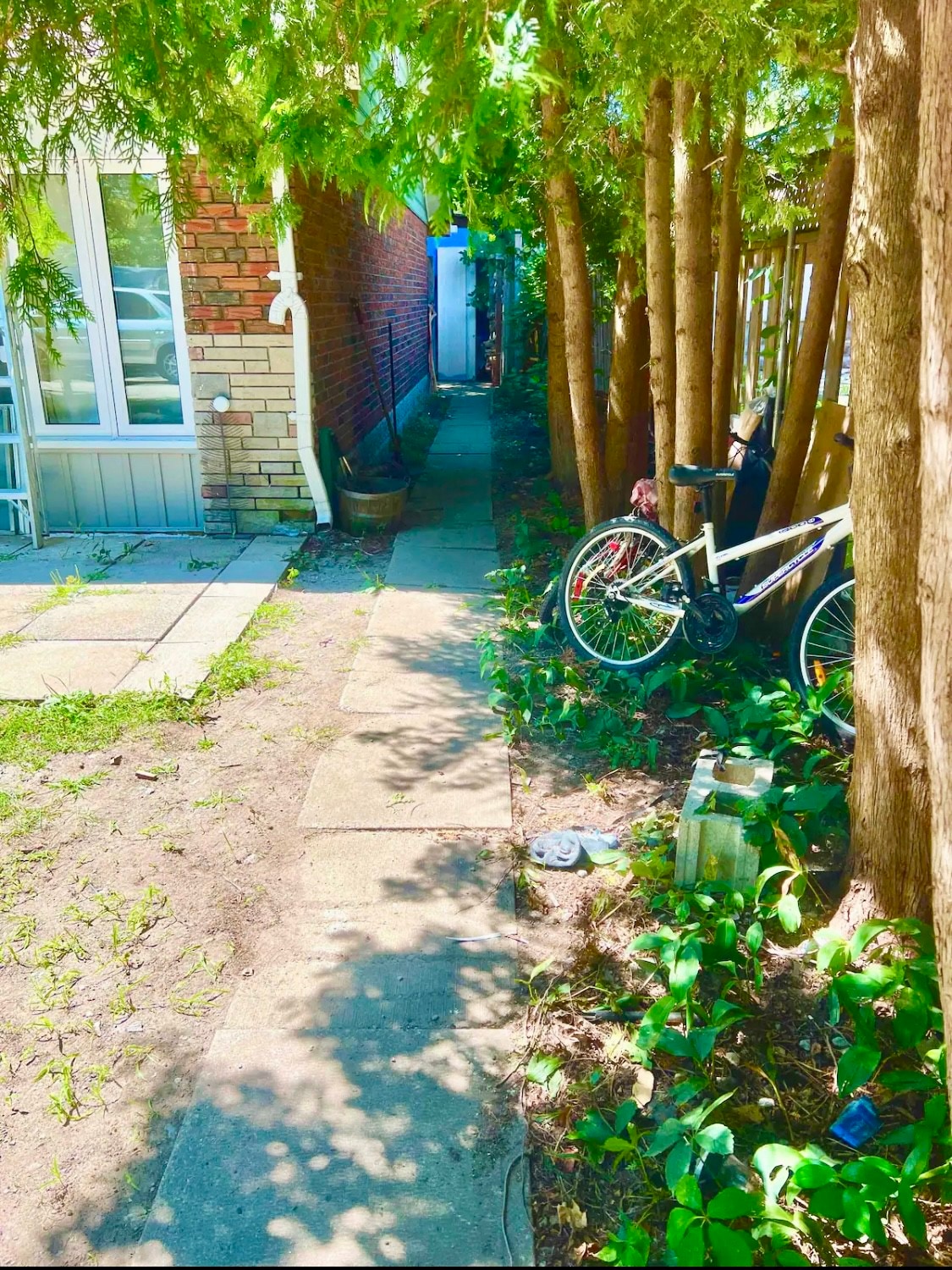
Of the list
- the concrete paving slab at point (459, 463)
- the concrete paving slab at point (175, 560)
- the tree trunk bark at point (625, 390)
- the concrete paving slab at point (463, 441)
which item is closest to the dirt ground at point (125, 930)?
the concrete paving slab at point (175, 560)

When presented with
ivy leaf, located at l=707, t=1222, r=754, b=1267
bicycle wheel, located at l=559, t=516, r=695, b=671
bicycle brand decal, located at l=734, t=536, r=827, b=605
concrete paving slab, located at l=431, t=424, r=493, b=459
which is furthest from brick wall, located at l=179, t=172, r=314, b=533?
ivy leaf, located at l=707, t=1222, r=754, b=1267

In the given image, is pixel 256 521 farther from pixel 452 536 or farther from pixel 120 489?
pixel 452 536

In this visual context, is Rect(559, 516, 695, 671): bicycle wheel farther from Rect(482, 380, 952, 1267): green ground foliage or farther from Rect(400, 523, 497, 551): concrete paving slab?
Rect(400, 523, 497, 551): concrete paving slab

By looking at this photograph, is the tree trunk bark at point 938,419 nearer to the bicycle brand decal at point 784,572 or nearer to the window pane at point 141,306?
the bicycle brand decal at point 784,572

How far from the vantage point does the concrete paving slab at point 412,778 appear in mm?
3732

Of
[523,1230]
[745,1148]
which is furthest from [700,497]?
[523,1230]

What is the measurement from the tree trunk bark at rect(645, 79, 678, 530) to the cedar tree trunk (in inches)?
98.7

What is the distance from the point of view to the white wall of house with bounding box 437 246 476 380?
21141 mm

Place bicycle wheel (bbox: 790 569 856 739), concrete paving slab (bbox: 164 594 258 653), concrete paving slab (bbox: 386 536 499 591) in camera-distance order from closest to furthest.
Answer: bicycle wheel (bbox: 790 569 856 739) → concrete paving slab (bbox: 164 594 258 653) → concrete paving slab (bbox: 386 536 499 591)

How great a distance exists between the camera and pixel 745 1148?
2240 millimetres

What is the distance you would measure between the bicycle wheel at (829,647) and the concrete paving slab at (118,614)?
137 inches

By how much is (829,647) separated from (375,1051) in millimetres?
2639

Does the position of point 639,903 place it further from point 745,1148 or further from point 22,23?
point 22,23

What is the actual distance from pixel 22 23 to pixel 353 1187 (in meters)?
3.50
